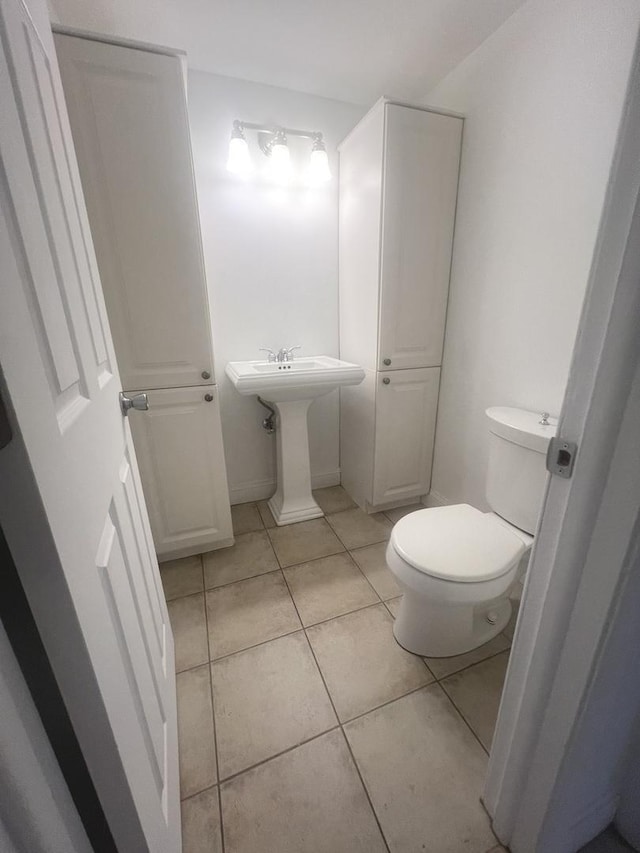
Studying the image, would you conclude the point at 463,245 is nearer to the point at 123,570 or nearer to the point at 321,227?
the point at 321,227

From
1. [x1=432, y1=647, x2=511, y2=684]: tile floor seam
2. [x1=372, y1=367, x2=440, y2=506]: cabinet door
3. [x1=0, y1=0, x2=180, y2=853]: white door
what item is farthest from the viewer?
[x1=372, y1=367, x2=440, y2=506]: cabinet door

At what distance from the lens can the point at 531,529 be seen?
4.00ft

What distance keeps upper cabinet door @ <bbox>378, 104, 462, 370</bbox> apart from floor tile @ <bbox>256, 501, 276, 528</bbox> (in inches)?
43.0

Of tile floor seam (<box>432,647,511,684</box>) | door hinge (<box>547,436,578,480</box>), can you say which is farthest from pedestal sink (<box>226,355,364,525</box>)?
door hinge (<box>547,436,578,480</box>)

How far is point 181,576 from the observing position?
1.60 m

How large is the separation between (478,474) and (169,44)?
2328 mm

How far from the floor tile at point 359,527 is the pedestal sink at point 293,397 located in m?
0.14

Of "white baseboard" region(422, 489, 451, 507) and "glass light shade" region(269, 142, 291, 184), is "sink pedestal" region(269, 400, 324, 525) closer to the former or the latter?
"white baseboard" region(422, 489, 451, 507)

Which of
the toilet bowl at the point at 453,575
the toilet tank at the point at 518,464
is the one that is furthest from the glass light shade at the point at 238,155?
the toilet bowl at the point at 453,575

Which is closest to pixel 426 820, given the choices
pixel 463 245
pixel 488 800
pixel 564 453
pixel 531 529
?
pixel 488 800

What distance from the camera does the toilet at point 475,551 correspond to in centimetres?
103

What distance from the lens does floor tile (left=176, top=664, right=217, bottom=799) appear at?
900 millimetres

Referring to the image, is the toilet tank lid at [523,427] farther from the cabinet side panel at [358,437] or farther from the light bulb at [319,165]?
the light bulb at [319,165]

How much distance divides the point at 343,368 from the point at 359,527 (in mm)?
909
